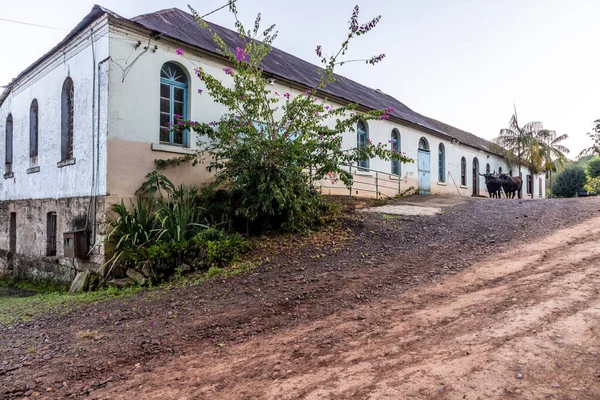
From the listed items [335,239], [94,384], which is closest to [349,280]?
[335,239]

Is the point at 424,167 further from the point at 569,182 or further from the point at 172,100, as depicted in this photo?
the point at 569,182

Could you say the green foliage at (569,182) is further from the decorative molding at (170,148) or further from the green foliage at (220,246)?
the green foliage at (220,246)

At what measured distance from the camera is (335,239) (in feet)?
26.9

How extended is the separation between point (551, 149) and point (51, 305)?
115 feet

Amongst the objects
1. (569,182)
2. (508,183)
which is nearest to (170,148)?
(508,183)

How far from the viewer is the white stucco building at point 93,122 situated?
28.7 feet

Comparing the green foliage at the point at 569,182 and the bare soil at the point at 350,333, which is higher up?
the green foliage at the point at 569,182

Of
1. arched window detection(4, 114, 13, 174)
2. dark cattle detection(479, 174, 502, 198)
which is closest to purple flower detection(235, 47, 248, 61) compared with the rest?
arched window detection(4, 114, 13, 174)

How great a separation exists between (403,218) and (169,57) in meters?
7.04

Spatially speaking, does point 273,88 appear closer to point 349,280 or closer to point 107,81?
point 107,81

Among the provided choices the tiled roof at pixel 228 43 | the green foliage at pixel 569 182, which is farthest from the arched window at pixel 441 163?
the green foliage at pixel 569 182

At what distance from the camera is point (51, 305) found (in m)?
6.87

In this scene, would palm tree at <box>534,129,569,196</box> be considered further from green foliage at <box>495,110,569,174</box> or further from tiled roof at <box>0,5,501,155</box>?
tiled roof at <box>0,5,501,155</box>

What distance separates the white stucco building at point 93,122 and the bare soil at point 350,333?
3.51m
